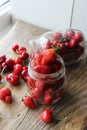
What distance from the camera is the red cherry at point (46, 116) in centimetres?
70

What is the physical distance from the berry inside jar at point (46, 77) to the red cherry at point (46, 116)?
4 cm

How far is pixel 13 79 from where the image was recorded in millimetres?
815

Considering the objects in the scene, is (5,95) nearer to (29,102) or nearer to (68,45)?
(29,102)

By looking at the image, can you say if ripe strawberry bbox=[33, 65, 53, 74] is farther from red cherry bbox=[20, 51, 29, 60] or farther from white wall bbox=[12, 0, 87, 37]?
white wall bbox=[12, 0, 87, 37]

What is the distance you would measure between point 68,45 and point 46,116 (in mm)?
272

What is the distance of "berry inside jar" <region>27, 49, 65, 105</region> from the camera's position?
0.72 metres

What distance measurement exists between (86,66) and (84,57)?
48 millimetres

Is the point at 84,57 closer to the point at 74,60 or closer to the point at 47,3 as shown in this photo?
the point at 74,60

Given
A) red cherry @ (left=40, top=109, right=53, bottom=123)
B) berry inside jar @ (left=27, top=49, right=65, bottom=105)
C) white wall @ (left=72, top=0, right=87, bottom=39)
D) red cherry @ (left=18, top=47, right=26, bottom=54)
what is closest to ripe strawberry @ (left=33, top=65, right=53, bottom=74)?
berry inside jar @ (left=27, top=49, right=65, bottom=105)

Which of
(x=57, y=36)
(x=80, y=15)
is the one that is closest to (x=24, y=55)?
(x=57, y=36)

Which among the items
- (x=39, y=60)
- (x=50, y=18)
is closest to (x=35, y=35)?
(x=50, y=18)

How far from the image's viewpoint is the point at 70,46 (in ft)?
2.80

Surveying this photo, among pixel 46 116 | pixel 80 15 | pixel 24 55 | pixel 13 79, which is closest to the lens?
pixel 46 116

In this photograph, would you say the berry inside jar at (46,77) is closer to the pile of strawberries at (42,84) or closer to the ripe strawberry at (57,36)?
the pile of strawberries at (42,84)
